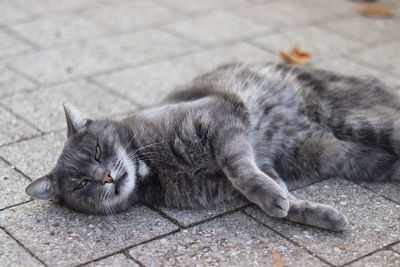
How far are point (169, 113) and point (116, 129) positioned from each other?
1.08ft

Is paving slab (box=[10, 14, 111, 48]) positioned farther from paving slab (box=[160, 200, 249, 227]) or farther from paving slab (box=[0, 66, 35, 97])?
paving slab (box=[160, 200, 249, 227])

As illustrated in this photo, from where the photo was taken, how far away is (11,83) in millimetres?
5492

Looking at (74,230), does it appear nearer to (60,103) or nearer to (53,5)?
(60,103)

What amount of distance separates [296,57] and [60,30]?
2.45m

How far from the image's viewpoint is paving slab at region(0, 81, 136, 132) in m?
4.91

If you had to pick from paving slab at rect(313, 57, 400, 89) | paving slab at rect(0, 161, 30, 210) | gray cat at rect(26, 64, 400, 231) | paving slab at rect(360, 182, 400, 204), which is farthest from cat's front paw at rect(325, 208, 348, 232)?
paving slab at rect(313, 57, 400, 89)

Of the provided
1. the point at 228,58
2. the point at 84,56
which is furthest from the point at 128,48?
the point at 228,58

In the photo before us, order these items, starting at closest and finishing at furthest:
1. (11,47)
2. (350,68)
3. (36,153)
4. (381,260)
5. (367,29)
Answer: (381,260), (36,153), (350,68), (11,47), (367,29)

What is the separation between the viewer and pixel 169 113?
3912 mm

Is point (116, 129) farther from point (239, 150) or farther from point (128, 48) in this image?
point (128, 48)

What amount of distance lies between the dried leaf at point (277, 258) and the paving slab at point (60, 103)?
209 centimetres

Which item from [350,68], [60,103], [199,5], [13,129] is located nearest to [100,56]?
[60,103]

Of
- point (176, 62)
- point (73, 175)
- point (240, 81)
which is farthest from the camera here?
point (176, 62)

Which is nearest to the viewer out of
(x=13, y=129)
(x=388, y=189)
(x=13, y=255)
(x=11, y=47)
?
(x=13, y=255)
